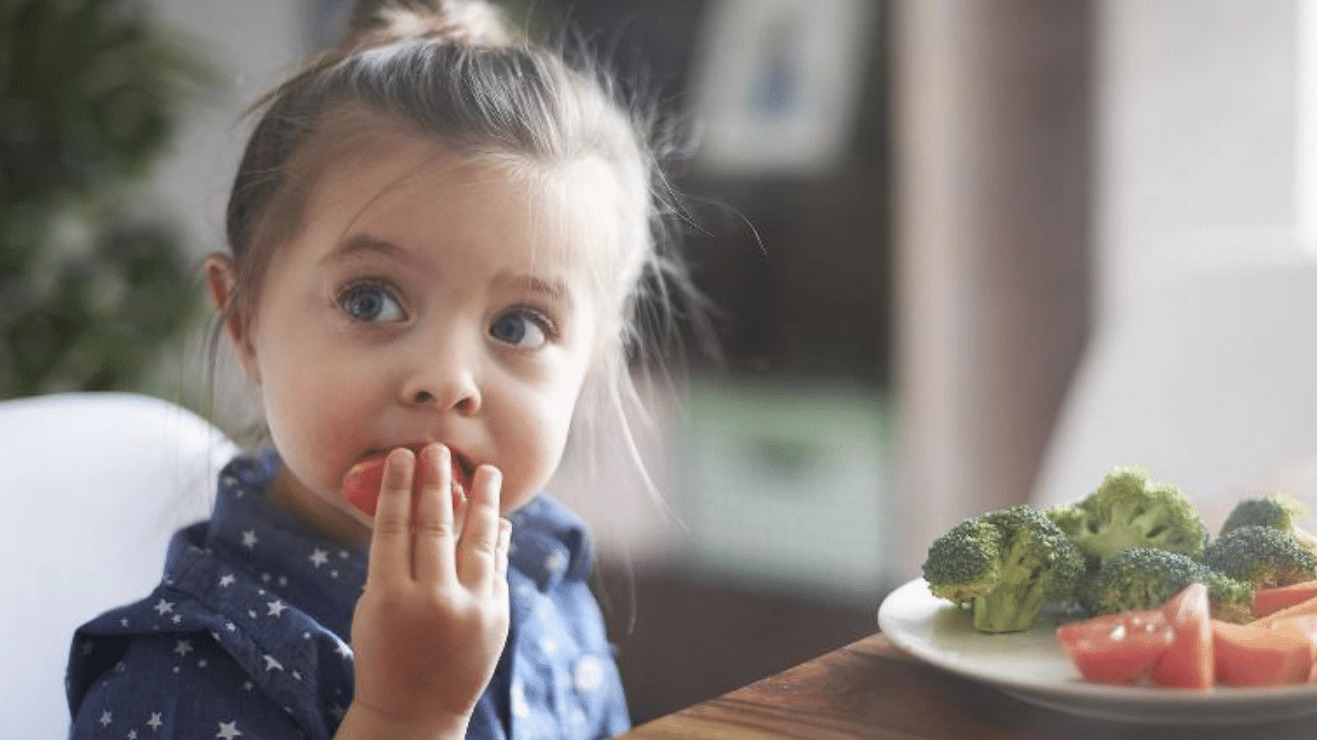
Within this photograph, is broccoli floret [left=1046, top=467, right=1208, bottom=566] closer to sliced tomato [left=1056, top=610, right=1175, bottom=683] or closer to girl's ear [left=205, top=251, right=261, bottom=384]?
sliced tomato [left=1056, top=610, right=1175, bottom=683]

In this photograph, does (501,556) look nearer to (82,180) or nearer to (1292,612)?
(1292,612)

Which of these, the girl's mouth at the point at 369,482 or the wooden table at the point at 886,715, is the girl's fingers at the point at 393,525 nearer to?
the girl's mouth at the point at 369,482

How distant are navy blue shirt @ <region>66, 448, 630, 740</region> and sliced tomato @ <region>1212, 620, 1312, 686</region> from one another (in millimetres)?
504

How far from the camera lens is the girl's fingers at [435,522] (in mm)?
851

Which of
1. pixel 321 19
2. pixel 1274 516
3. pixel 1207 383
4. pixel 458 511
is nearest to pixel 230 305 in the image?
pixel 458 511

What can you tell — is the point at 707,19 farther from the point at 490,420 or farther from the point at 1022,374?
the point at 490,420

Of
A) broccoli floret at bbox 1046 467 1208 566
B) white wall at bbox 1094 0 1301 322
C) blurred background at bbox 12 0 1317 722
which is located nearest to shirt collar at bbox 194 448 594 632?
broccoli floret at bbox 1046 467 1208 566

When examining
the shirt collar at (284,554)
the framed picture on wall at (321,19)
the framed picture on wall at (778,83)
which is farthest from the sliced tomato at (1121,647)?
the framed picture on wall at (321,19)

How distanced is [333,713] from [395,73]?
40 cm

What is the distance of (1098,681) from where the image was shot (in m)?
0.72

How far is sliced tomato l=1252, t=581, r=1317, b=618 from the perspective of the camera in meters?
0.81

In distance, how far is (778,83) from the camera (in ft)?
9.05

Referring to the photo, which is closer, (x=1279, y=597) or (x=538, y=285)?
(x=1279, y=597)

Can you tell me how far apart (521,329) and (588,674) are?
0.29 m
